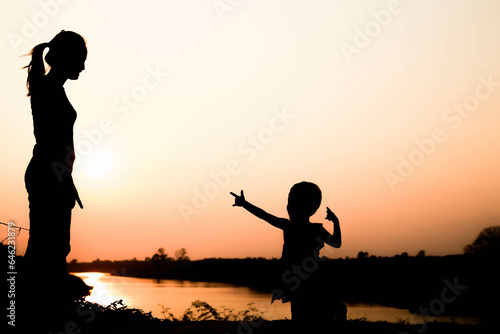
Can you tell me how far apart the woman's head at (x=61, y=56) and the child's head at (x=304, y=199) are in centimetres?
265

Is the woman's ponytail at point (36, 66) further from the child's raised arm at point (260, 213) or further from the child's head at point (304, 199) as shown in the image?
the child's head at point (304, 199)

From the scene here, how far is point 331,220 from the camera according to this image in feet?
17.4

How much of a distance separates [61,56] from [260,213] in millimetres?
2672

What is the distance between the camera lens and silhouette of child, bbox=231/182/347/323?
514cm

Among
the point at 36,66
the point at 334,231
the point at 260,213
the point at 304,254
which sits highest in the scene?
the point at 36,66

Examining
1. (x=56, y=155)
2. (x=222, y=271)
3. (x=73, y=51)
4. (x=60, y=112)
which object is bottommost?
(x=222, y=271)

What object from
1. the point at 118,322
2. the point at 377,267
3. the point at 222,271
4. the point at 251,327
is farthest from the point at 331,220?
the point at 222,271

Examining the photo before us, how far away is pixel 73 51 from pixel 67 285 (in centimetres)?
251

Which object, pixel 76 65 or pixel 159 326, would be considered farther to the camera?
pixel 159 326

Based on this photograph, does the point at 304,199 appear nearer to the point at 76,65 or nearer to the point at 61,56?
the point at 76,65

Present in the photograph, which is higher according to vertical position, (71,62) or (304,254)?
(71,62)

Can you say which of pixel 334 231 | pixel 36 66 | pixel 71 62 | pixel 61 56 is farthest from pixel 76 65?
pixel 334 231

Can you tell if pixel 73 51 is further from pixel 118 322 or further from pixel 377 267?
pixel 377 267

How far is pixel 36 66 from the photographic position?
494 cm
